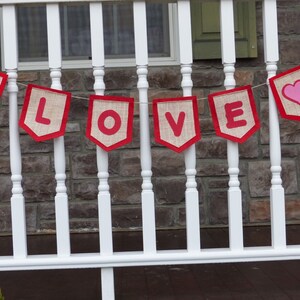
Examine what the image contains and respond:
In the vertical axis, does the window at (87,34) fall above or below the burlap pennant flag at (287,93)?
above

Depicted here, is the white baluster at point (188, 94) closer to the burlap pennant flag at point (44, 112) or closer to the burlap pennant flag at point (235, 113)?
the burlap pennant flag at point (235, 113)

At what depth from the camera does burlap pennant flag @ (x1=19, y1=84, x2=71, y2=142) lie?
295 centimetres

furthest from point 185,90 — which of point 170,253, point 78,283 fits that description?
point 78,283

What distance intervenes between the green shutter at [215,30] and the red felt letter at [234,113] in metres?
2.06

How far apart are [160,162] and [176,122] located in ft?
6.84

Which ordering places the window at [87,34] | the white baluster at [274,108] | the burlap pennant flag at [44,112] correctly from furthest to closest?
the window at [87,34] < the white baluster at [274,108] < the burlap pennant flag at [44,112]

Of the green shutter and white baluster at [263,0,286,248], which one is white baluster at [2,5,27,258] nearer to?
white baluster at [263,0,286,248]

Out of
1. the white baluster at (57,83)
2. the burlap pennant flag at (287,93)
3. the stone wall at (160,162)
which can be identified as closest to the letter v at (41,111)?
the white baluster at (57,83)

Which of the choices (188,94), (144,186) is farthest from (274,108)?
(144,186)

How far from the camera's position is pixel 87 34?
515cm

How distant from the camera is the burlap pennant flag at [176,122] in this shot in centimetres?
297

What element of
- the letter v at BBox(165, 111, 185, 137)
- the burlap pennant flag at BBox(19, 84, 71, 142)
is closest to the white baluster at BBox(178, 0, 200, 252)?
the letter v at BBox(165, 111, 185, 137)

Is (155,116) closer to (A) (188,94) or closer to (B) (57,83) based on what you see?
(A) (188,94)

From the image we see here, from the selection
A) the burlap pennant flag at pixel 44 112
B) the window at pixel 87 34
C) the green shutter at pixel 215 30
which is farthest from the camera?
the window at pixel 87 34
